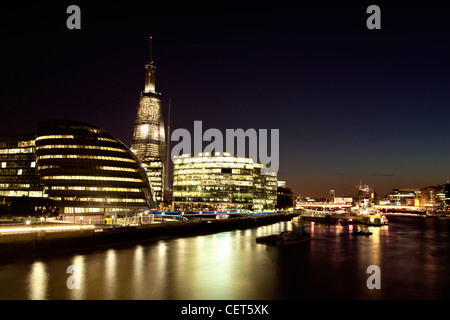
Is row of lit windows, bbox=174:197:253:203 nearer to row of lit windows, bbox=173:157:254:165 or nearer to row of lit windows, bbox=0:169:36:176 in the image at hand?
row of lit windows, bbox=173:157:254:165

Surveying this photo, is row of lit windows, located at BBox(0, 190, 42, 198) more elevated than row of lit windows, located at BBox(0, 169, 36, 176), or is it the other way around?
row of lit windows, located at BBox(0, 169, 36, 176)

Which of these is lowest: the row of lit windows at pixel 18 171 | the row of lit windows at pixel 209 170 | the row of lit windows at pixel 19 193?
the row of lit windows at pixel 19 193

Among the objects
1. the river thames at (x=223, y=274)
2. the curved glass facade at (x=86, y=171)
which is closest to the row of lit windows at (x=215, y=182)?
the curved glass facade at (x=86, y=171)

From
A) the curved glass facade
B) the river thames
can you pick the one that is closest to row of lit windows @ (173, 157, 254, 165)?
the curved glass facade

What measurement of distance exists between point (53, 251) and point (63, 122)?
55913 mm

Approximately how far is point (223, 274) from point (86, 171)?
197ft

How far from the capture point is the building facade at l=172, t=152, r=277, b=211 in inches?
5684

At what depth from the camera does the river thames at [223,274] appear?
30688mm

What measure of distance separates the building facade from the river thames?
85611 mm

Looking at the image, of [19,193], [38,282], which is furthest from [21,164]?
[38,282]

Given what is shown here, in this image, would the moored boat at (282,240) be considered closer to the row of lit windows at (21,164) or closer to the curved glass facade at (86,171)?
the curved glass facade at (86,171)

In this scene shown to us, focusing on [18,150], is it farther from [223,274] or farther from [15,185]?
[223,274]

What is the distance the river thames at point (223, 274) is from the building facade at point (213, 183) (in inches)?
3370
